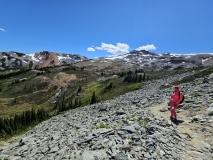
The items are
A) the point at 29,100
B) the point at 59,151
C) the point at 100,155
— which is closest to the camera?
the point at 100,155

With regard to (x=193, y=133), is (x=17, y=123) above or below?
below

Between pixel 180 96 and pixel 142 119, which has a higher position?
pixel 180 96

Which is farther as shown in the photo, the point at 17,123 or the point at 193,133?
the point at 17,123

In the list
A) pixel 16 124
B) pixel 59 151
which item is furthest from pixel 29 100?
pixel 59 151

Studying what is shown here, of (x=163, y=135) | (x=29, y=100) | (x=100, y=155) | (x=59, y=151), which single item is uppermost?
(x=163, y=135)

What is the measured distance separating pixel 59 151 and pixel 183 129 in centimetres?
1179

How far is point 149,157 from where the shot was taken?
42.0 feet

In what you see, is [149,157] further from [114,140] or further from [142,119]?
[142,119]

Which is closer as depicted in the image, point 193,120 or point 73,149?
point 73,149

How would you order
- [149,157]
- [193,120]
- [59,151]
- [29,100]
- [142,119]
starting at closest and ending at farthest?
[149,157], [59,151], [193,120], [142,119], [29,100]

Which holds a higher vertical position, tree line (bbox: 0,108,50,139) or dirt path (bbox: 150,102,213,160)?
dirt path (bbox: 150,102,213,160)

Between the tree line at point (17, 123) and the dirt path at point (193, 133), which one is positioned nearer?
the dirt path at point (193, 133)

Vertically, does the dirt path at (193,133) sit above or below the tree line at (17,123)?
above

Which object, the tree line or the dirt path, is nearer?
the dirt path
